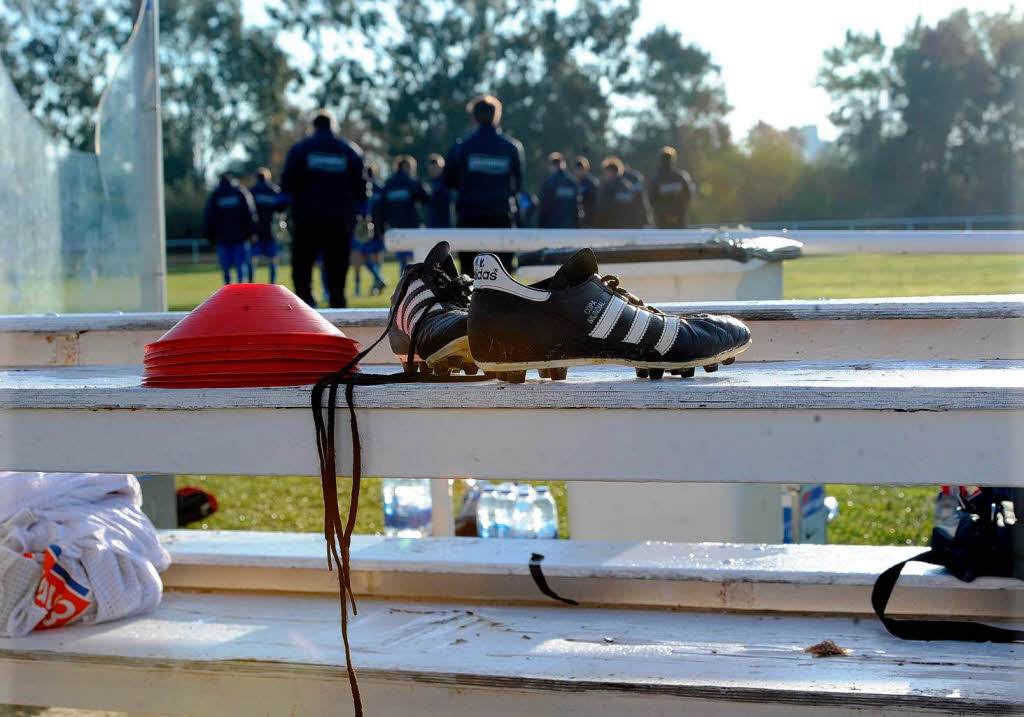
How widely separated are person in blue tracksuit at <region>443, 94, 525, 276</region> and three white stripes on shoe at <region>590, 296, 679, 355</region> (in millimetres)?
9198

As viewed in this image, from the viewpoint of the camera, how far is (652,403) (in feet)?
5.03

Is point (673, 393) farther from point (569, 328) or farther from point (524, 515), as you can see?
point (524, 515)

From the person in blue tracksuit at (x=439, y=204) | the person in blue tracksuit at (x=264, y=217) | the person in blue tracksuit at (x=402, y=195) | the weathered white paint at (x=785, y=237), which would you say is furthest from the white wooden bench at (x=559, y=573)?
the person in blue tracksuit at (x=264, y=217)

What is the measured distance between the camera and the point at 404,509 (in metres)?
4.70

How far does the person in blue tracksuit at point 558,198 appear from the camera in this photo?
19719mm

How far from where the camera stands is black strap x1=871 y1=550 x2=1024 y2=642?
2.30 m

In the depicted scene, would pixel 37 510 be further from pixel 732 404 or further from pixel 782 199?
pixel 782 199

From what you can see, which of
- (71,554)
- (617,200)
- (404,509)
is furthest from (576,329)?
(617,200)

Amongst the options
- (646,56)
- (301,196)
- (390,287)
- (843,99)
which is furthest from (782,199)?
(301,196)

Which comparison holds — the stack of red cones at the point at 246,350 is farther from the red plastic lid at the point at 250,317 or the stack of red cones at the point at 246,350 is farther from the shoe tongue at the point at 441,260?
the shoe tongue at the point at 441,260

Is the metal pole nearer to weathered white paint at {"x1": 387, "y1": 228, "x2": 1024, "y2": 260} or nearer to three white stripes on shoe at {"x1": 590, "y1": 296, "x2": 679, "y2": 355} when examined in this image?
weathered white paint at {"x1": 387, "y1": 228, "x2": 1024, "y2": 260}

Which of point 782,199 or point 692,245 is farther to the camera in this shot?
point 782,199

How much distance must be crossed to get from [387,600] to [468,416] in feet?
4.19

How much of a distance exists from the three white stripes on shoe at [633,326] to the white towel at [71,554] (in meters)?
1.20
